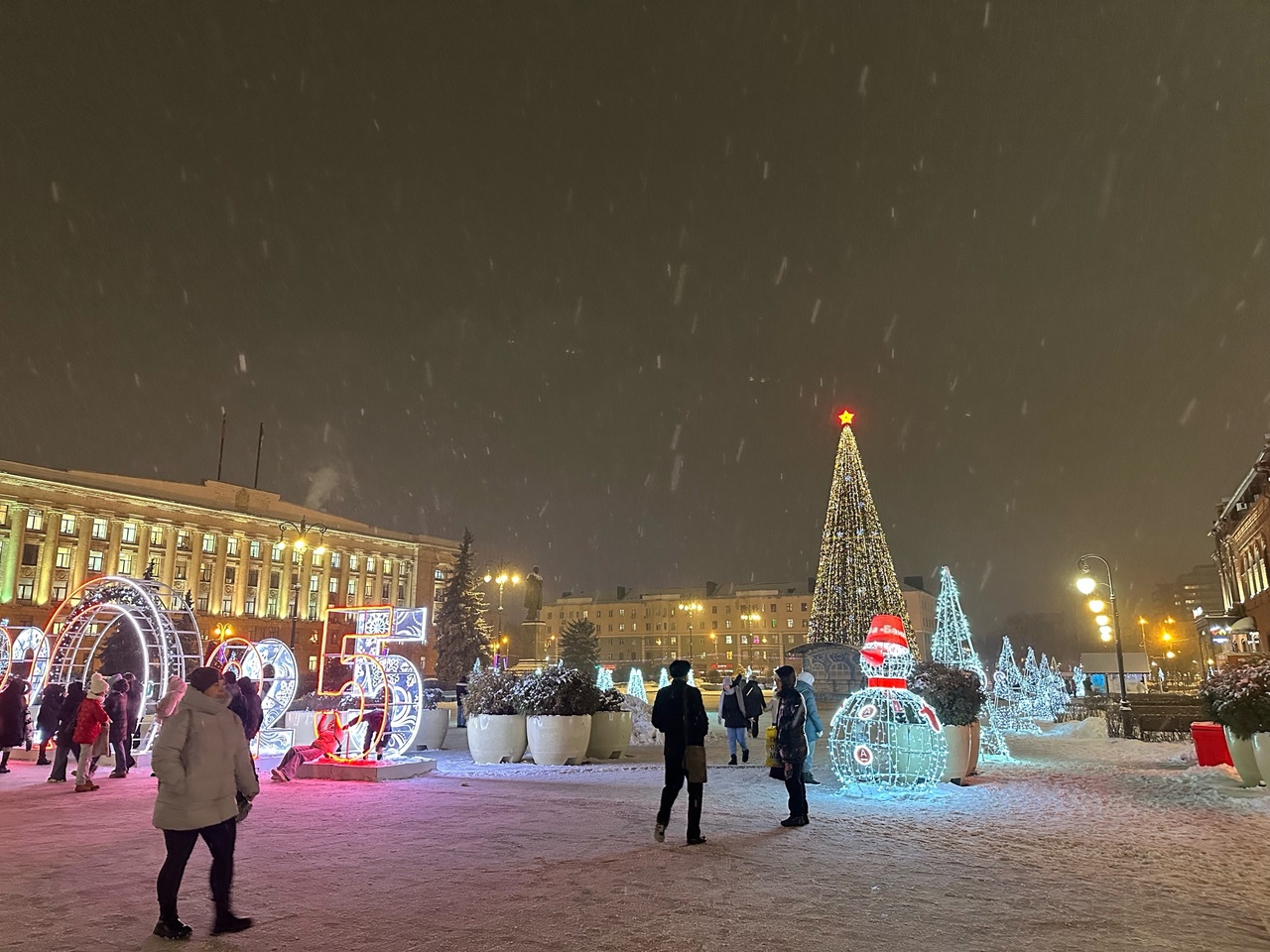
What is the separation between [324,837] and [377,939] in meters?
3.65

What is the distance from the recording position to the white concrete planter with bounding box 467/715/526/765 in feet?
52.3

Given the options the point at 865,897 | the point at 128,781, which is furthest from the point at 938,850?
the point at 128,781

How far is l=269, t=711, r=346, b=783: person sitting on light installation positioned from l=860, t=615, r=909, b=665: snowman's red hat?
8.82 m

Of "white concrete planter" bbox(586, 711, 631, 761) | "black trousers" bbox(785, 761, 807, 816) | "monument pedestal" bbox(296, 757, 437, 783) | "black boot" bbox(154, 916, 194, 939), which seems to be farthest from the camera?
"white concrete planter" bbox(586, 711, 631, 761)

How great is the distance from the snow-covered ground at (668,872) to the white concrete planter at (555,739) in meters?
3.48

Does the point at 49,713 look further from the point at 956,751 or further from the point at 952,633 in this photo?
the point at 952,633

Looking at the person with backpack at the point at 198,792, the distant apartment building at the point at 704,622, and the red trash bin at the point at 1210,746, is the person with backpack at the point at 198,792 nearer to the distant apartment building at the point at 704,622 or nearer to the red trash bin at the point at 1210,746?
the red trash bin at the point at 1210,746

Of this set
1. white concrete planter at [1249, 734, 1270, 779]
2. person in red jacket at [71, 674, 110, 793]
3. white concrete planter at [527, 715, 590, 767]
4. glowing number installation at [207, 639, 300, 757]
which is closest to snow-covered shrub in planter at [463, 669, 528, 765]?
white concrete planter at [527, 715, 590, 767]

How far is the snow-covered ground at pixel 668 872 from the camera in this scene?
5359 mm

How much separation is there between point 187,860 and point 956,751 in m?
10.8

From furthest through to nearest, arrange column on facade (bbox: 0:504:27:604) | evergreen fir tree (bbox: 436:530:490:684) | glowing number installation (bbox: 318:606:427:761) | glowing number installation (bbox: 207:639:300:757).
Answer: column on facade (bbox: 0:504:27:604) → evergreen fir tree (bbox: 436:530:490:684) → glowing number installation (bbox: 207:639:300:757) → glowing number installation (bbox: 318:606:427:761)

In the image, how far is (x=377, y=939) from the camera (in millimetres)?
5230

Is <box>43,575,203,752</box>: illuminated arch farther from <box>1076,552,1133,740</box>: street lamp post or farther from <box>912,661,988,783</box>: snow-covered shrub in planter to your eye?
<box>1076,552,1133,740</box>: street lamp post

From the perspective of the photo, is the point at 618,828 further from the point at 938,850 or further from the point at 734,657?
the point at 734,657
